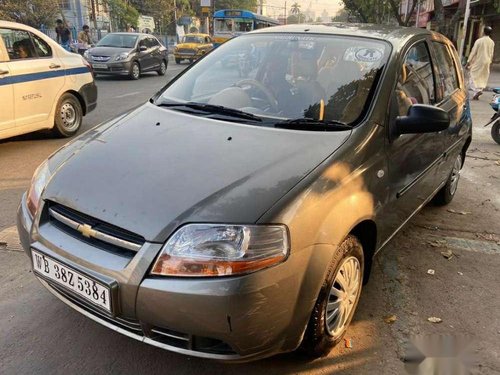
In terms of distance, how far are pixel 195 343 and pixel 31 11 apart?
27.0m

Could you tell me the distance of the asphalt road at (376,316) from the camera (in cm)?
248

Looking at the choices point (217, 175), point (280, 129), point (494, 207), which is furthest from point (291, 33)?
point (494, 207)

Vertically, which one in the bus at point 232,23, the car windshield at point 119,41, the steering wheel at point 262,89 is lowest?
the steering wheel at point 262,89

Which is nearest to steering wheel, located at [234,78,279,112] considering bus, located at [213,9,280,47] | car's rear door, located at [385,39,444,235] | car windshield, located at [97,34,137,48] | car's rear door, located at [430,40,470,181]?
car's rear door, located at [385,39,444,235]

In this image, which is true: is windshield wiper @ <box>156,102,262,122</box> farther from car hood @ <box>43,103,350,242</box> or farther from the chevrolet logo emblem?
the chevrolet logo emblem

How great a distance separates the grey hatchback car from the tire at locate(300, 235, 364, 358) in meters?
14.2

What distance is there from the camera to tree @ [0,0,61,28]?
74.8 feet

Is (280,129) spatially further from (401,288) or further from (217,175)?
(401,288)

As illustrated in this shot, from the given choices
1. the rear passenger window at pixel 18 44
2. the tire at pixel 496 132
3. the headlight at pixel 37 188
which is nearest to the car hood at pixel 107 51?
the rear passenger window at pixel 18 44

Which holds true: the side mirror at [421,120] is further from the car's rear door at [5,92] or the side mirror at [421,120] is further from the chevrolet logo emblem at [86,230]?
the car's rear door at [5,92]

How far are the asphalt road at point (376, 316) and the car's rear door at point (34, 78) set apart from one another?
1.81 metres

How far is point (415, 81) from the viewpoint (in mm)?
3402

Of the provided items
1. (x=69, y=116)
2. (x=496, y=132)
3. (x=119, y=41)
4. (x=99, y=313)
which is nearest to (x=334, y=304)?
(x=99, y=313)


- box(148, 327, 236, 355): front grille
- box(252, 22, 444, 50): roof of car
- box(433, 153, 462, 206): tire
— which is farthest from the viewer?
box(433, 153, 462, 206): tire
